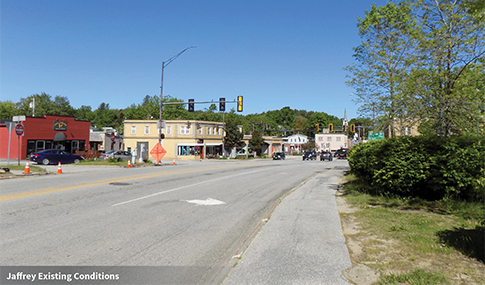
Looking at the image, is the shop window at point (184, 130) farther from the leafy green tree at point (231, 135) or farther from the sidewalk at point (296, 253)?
the sidewalk at point (296, 253)

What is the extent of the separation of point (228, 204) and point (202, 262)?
221 inches

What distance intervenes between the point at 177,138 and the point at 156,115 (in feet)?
172

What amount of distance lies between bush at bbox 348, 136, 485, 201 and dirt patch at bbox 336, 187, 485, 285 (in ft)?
14.2

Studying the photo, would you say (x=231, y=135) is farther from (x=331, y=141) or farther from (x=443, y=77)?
(x=331, y=141)

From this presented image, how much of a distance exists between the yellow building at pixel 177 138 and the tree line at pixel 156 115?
4.01 metres

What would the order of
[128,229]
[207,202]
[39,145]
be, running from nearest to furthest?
[128,229]
[207,202]
[39,145]

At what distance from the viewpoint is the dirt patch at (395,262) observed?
15.4 feet

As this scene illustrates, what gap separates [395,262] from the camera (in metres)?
5.27

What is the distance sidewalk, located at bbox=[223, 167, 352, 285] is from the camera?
4.72m

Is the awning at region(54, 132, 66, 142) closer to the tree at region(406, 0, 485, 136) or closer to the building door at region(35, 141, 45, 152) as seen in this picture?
the building door at region(35, 141, 45, 152)

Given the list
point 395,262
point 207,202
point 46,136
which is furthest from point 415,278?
point 46,136

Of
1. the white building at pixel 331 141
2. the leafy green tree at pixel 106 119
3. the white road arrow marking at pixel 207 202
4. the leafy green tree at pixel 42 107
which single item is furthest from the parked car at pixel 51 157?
the leafy green tree at pixel 106 119

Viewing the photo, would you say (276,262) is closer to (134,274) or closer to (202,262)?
(202,262)

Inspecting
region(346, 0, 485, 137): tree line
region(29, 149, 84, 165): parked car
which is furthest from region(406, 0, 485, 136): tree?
region(29, 149, 84, 165): parked car
